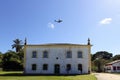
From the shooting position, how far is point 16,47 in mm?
107250

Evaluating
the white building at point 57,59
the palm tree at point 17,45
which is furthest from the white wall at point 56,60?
the palm tree at point 17,45

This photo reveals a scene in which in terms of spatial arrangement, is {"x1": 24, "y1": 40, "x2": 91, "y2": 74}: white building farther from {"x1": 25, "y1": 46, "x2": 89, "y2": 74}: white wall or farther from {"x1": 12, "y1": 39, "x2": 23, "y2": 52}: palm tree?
{"x1": 12, "y1": 39, "x2": 23, "y2": 52}: palm tree

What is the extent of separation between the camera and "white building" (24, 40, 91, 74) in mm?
50094

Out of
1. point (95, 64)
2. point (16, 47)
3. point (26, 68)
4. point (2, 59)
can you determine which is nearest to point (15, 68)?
point (2, 59)

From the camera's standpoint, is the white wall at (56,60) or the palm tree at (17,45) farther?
the palm tree at (17,45)

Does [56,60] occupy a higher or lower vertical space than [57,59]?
lower

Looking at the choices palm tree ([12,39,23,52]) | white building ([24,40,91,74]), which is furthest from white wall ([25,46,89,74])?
palm tree ([12,39,23,52])

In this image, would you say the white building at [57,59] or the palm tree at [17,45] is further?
the palm tree at [17,45]

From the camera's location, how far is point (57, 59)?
1993 inches

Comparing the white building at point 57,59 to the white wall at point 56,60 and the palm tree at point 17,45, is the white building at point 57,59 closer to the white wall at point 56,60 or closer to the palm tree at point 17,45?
the white wall at point 56,60

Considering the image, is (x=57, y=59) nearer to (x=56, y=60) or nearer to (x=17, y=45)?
(x=56, y=60)

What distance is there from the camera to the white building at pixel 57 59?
50.1m

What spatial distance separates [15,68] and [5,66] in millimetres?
2978

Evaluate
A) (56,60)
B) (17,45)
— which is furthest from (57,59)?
(17,45)
